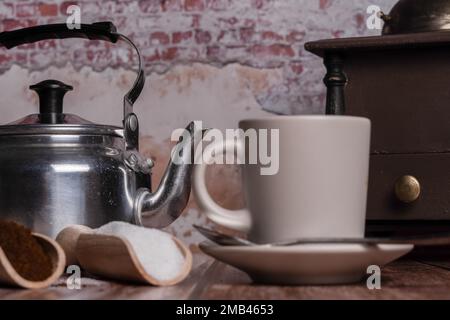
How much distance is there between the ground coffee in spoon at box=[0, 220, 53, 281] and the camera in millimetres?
624

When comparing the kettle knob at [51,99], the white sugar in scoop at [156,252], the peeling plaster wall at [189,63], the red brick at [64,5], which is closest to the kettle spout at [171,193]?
the kettle knob at [51,99]

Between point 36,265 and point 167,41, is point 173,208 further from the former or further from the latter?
point 167,41

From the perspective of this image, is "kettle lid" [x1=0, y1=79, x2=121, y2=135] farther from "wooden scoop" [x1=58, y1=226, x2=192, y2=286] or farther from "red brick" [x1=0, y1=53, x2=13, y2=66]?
"red brick" [x1=0, y1=53, x2=13, y2=66]

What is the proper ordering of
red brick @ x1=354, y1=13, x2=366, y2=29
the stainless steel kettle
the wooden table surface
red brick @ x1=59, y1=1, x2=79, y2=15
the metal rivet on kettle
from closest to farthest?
1. the wooden table surface
2. the stainless steel kettle
3. the metal rivet on kettle
4. red brick @ x1=354, y1=13, x2=366, y2=29
5. red brick @ x1=59, y1=1, x2=79, y2=15

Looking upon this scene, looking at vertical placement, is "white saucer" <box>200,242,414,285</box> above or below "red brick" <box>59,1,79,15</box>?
below

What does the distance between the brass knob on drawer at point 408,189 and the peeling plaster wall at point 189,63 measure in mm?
430

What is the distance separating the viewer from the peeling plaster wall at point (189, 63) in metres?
1.43

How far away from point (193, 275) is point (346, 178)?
0.17 m

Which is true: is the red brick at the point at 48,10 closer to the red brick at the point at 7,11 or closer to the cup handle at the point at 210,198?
the red brick at the point at 7,11

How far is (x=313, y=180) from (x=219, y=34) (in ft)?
2.87

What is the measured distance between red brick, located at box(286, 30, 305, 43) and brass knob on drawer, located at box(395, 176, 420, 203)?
0.50m

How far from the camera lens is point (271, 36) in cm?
144

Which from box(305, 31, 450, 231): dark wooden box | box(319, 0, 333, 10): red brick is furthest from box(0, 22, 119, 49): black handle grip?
box(319, 0, 333, 10): red brick

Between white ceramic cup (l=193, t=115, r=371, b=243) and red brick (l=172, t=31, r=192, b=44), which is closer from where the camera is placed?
white ceramic cup (l=193, t=115, r=371, b=243)
